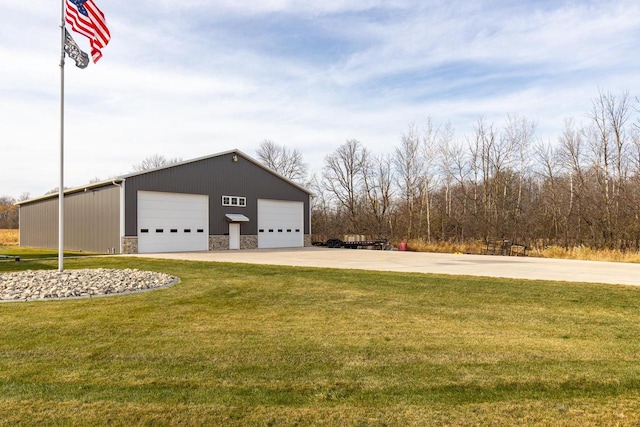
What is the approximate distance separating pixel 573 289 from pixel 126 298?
9.32 meters

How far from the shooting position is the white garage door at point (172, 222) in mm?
23219

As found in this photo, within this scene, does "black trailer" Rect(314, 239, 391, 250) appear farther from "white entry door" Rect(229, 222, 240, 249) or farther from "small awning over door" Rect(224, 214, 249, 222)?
"white entry door" Rect(229, 222, 240, 249)

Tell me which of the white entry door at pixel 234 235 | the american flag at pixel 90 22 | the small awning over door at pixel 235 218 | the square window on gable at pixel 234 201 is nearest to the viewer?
the american flag at pixel 90 22

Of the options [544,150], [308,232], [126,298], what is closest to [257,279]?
[126,298]

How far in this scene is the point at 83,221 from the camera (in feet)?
82.7

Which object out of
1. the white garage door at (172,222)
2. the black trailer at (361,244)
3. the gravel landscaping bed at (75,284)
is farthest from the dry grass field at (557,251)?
the gravel landscaping bed at (75,284)

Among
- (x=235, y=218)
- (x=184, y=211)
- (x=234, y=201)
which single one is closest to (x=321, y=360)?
(x=184, y=211)

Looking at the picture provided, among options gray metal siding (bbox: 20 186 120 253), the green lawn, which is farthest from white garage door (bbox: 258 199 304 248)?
the green lawn

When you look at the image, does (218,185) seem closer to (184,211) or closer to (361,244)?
(184,211)

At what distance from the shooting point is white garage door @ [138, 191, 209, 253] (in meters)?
23.2

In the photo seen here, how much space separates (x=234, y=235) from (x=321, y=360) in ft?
76.2

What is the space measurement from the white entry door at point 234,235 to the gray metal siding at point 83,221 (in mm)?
6673

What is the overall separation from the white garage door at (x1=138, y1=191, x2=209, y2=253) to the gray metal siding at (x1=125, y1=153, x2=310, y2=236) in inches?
13.7

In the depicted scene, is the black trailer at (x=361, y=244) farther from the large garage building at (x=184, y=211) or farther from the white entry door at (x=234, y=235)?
the white entry door at (x=234, y=235)
